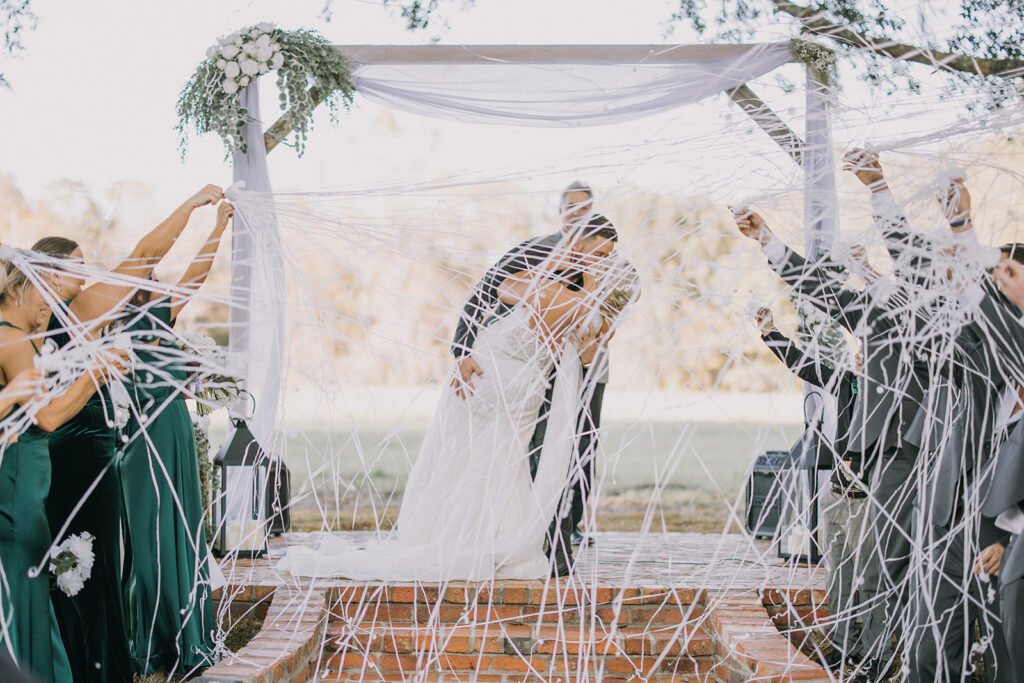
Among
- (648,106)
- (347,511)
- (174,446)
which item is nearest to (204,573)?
(174,446)

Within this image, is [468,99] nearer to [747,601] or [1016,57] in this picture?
[1016,57]

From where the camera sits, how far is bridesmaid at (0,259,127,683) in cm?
306

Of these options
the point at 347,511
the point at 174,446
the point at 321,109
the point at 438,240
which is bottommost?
the point at 347,511

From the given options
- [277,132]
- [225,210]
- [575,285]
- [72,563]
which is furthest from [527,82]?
[72,563]

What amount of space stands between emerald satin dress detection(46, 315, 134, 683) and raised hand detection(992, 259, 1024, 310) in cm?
301

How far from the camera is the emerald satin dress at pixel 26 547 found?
3115 millimetres

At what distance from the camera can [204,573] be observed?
4.24 m

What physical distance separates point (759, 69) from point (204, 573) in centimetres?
451

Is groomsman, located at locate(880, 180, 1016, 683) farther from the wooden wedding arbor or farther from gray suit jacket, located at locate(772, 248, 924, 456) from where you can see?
the wooden wedding arbor

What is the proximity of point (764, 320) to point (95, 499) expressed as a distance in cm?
252

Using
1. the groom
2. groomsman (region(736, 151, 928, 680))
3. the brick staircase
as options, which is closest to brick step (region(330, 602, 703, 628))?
the brick staircase

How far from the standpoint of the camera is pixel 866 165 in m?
3.15

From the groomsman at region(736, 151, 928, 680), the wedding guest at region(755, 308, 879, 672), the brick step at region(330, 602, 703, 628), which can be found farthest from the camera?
the brick step at region(330, 602, 703, 628)

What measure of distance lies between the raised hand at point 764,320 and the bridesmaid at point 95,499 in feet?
6.24
